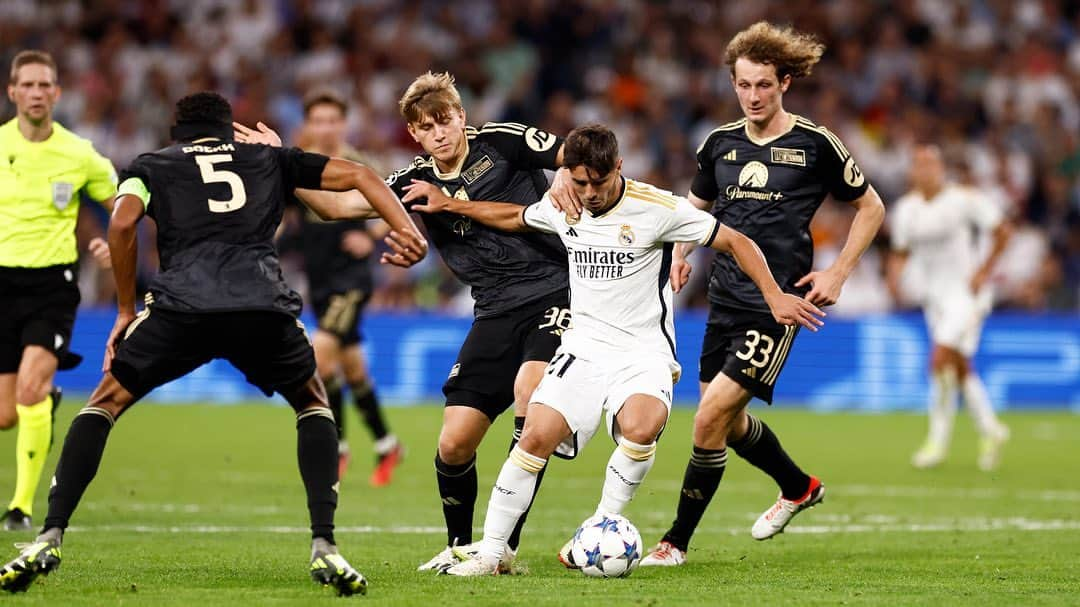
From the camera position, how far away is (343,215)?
25.7 ft

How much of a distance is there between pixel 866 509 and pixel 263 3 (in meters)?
17.5

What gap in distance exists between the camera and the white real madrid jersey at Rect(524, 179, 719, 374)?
296 inches

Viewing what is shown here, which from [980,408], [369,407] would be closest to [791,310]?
[369,407]

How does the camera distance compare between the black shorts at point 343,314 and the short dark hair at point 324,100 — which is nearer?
the short dark hair at point 324,100

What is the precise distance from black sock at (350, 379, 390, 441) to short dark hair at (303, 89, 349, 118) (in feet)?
7.67

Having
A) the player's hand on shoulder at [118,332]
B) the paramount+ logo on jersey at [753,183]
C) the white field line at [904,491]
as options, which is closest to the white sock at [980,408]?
the white field line at [904,491]

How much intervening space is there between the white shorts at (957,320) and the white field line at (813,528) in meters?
4.67

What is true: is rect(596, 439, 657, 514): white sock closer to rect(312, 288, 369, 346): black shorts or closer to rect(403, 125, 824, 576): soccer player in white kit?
rect(403, 125, 824, 576): soccer player in white kit

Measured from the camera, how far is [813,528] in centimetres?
1004

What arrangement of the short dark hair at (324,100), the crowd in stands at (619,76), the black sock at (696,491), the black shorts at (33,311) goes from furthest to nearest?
the crowd in stands at (619,76) → the short dark hair at (324,100) → the black shorts at (33,311) → the black sock at (696,491)

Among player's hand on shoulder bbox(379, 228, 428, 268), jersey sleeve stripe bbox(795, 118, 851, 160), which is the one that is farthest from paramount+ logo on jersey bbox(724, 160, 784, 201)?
player's hand on shoulder bbox(379, 228, 428, 268)

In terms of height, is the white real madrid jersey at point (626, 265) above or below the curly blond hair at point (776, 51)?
below

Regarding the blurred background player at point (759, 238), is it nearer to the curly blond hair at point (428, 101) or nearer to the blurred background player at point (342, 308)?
the curly blond hair at point (428, 101)

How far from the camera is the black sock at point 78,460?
6.73 m
